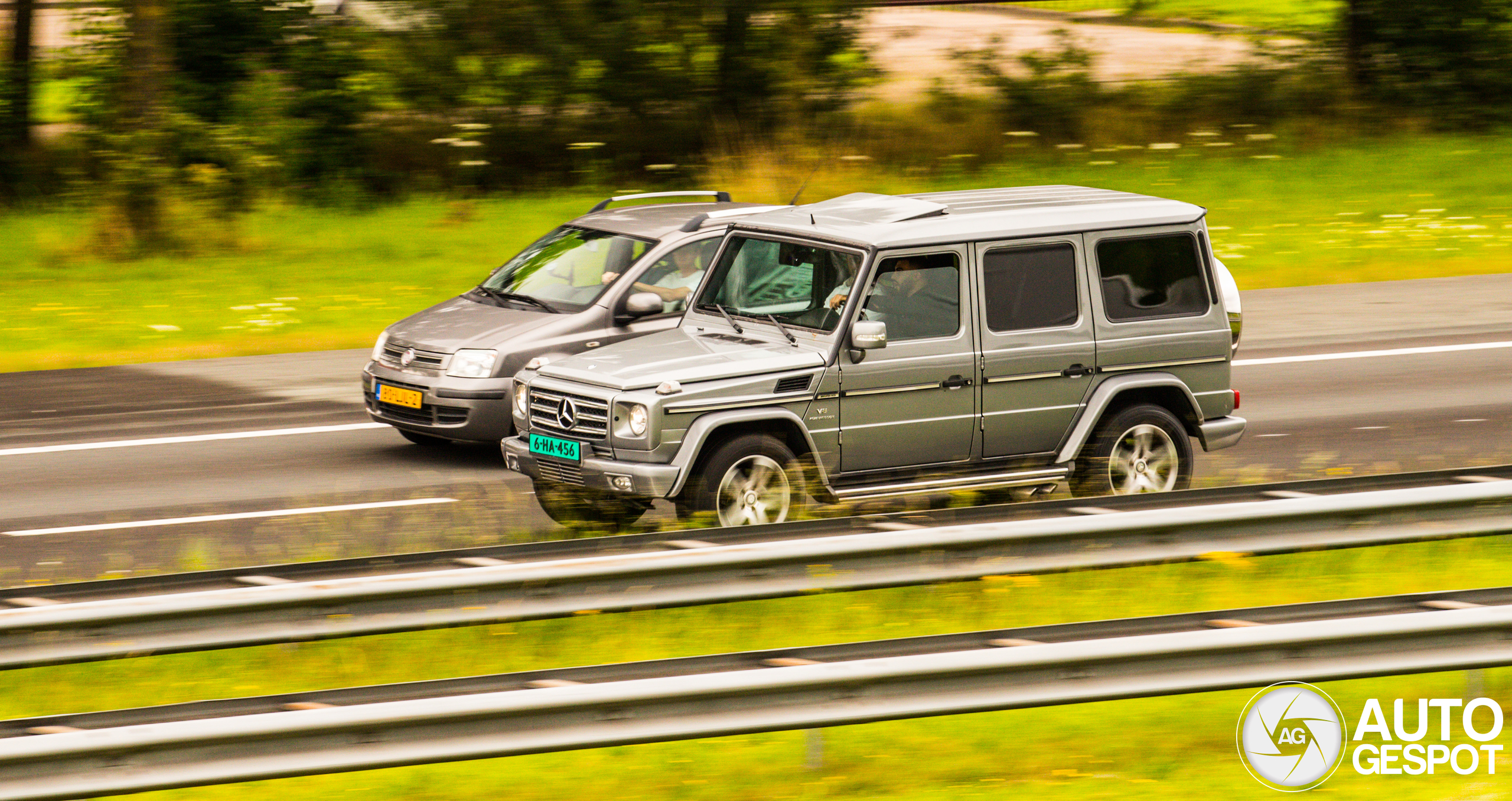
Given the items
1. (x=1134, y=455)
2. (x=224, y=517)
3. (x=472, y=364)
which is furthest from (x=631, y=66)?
(x=1134, y=455)

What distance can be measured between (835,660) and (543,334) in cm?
649

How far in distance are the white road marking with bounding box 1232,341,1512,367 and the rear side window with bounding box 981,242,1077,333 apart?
20.6ft

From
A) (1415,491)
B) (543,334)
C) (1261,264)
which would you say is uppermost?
(1415,491)

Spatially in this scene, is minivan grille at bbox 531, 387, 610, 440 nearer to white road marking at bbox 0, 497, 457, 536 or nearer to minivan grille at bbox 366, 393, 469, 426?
white road marking at bbox 0, 497, 457, 536

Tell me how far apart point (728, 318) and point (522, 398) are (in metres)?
1.16

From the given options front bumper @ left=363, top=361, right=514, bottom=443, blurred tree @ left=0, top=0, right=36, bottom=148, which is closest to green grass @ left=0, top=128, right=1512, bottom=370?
blurred tree @ left=0, top=0, right=36, bottom=148

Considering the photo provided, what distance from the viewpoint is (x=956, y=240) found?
882 centimetres

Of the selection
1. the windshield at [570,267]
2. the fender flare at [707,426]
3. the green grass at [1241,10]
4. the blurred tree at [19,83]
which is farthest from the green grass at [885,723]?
the green grass at [1241,10]

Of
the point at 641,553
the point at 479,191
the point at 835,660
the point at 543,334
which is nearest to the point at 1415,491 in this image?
the point at 835,660

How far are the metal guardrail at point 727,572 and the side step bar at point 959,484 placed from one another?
2.83 meters

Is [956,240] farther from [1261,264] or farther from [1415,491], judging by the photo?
[1261,264]

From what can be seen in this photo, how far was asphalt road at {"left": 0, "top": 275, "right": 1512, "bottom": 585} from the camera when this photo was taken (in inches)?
374

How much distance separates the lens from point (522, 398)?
9117 millimetres

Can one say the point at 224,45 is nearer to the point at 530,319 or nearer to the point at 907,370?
the point at 530,319
